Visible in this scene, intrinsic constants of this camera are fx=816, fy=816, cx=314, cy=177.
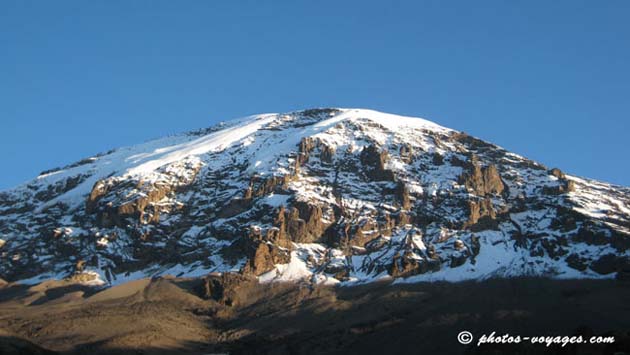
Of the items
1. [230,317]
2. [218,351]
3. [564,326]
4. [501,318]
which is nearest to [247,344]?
[218,351]

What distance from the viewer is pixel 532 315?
167375mm

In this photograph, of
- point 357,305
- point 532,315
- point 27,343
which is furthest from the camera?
point 357,305

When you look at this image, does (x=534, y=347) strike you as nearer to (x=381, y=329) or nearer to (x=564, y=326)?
(x=564, y=326)

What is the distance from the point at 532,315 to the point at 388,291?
41.6 m

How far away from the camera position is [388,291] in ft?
Result: 654

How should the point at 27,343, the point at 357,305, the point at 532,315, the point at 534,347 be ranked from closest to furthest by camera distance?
the point at 534,347
the point at 27,343
the point at 532,315
the point at 357,305

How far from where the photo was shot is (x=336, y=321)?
18150 cm

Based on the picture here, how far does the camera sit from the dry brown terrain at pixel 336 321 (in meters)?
162

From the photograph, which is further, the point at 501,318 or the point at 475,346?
the point at 501,318

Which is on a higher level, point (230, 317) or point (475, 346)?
point (230, 317)

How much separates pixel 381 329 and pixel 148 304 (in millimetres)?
58062

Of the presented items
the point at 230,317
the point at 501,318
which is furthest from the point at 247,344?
the point at 501,318

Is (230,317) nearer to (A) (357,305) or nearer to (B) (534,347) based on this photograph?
(A) (357,305)

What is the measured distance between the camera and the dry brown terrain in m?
162
